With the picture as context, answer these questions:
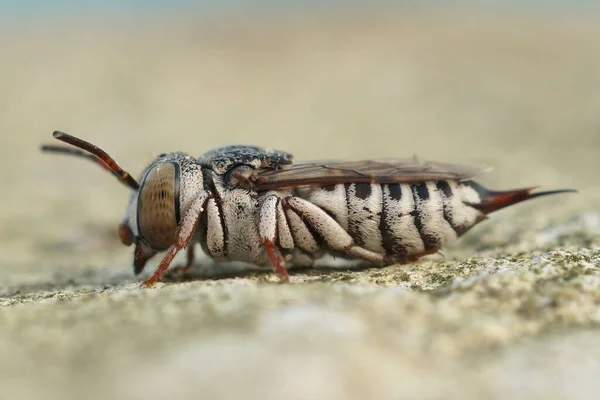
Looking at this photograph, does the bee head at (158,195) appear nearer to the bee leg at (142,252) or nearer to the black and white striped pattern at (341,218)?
Answer: the bee leg at (142,252)

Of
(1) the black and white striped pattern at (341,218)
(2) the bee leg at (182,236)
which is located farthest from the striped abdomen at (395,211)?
(2) the bee leg at (182,236)

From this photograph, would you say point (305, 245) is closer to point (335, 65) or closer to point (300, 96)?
point (300, 96)

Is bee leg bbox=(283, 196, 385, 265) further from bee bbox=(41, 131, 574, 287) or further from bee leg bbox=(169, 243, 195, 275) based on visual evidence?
bee leg bbox=(169, 243, 195, 275)

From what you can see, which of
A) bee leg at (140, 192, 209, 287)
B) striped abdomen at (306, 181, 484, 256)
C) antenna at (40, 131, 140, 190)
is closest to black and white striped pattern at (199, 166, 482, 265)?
striped abdomen at (306, 181, 484, 256)

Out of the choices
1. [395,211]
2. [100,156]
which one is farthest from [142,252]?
[395,211]

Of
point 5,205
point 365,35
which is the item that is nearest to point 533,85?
point 365,35

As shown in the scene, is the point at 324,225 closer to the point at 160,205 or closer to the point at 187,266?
the point at 160,205
